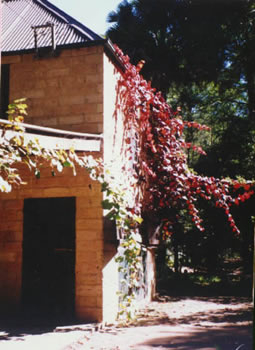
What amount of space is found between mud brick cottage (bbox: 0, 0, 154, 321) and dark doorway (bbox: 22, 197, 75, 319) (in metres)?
0.02

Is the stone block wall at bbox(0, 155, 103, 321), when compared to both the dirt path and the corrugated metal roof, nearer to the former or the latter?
the dirt path

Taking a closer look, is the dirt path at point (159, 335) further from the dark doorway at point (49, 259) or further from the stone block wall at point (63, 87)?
the stone block wall at point (63, 87)

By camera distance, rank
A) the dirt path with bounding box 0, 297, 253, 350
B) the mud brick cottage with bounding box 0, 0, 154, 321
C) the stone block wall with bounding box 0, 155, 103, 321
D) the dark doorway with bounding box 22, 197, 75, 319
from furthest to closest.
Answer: the dark doorway with bounding box 22, 197, 75, 319
the mud brick cottage with bounding box 0, 0, 154, 321
the stone block wall with bounding box 0, 155, 103, 321
the dirt path with bounding box 0, 297, 253, 350

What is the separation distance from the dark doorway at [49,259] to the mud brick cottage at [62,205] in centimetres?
2

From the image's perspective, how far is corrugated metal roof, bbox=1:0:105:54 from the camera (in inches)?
318

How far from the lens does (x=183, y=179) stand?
367 inches

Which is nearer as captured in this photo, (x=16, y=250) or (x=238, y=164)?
(x=16, y=250)

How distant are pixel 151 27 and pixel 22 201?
8.11 meters

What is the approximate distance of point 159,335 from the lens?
6547 mm

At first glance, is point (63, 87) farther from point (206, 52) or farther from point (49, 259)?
point (206, 52)

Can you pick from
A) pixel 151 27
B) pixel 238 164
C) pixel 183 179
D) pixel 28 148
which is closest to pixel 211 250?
pixel 238 164

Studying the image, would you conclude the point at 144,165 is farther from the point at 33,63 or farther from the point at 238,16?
the point at 238,16

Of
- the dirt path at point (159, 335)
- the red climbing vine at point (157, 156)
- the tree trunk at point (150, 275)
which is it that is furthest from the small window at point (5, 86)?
the tree trunk at point (150, 275)

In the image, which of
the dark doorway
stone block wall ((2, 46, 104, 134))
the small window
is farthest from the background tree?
the dark doorway
